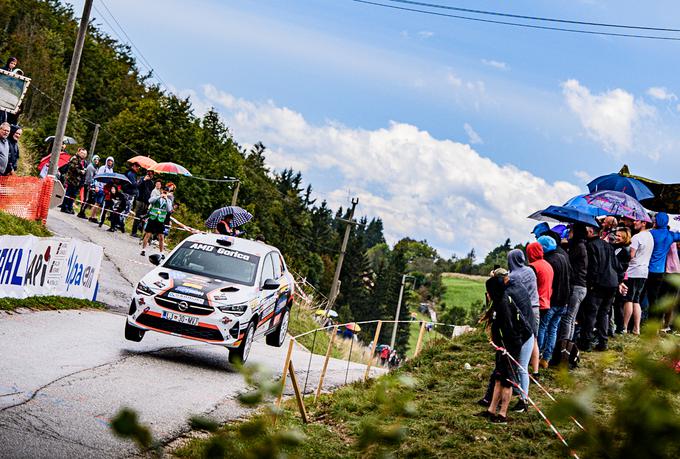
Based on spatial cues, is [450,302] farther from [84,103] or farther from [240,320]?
[240,320]

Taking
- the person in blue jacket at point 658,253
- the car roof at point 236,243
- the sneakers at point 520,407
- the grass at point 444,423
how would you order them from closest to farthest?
the grass at point 444,423
the sneakers at point 520,407
the car roof at point 236,243
the person in blue jacket at point 658,253

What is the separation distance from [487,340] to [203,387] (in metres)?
7.30

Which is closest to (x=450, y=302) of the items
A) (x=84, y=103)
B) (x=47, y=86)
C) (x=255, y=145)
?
(x=255, y=145)

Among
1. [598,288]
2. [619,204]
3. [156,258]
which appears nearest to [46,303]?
[156,258]

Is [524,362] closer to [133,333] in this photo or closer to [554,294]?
[554,294]

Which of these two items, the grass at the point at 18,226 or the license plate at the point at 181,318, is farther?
the grass at the point at 18,226

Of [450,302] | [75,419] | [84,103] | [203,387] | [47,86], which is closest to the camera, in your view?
[75,419]

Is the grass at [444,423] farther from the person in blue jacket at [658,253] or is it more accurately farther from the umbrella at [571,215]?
the umbrella at [571,215]

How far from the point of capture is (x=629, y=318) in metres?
15.5

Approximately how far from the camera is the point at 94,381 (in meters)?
9.43

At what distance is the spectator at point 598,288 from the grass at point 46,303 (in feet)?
30.9

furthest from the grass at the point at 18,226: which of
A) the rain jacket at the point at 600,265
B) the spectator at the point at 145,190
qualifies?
the rain jacket at the point at 600,265

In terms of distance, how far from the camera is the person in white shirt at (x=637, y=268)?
48.2 ft

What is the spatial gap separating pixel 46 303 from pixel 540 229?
9166 millimetres
